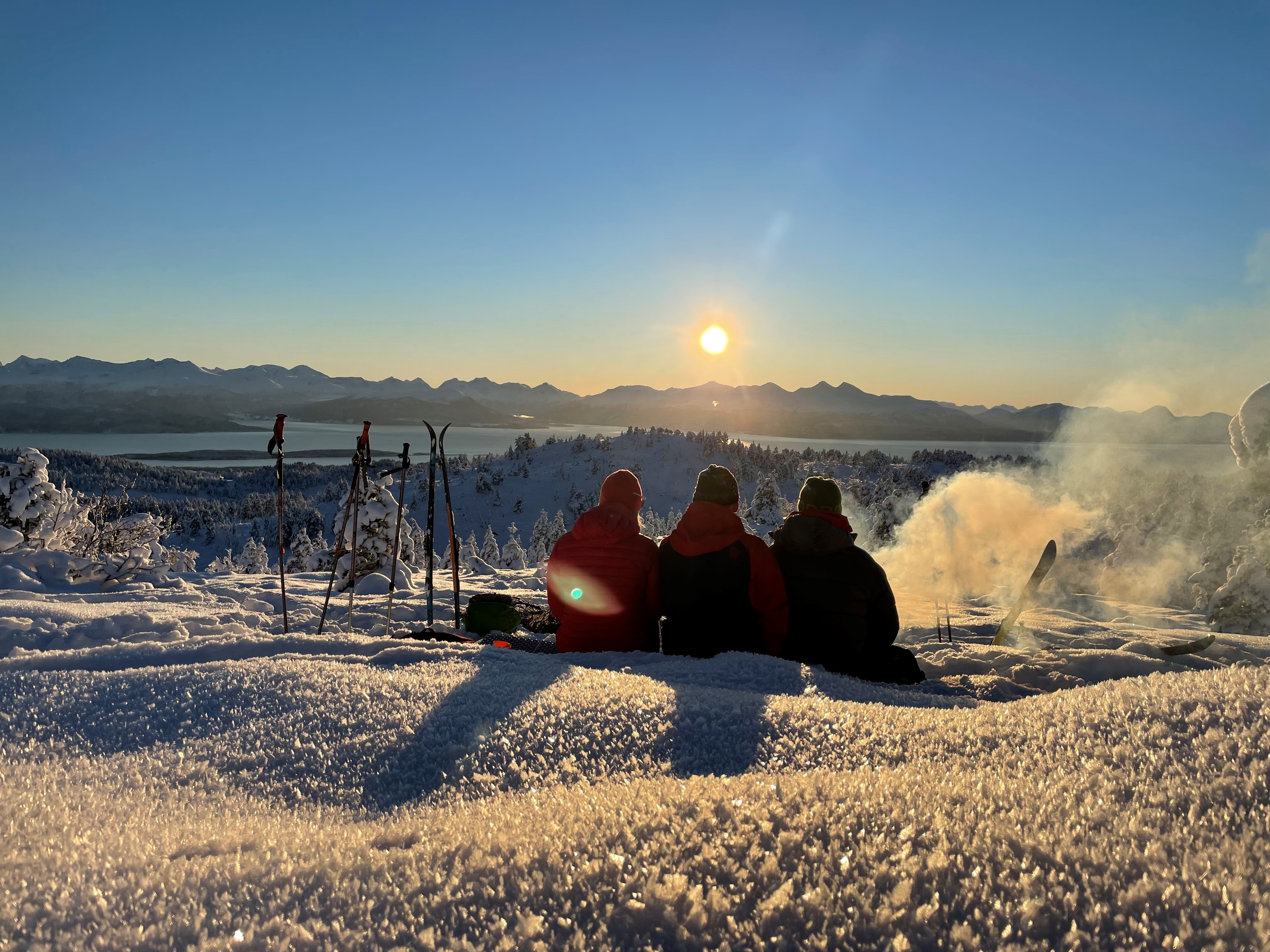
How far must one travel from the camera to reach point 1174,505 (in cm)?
3581

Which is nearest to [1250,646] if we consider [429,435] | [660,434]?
[429,435]

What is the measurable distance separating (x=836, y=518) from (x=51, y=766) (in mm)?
4643

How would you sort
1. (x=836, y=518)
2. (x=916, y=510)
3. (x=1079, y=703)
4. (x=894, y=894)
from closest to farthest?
(x=894, y=894), (x=1079, y=703), (x=836, y=518), (x=916, y=510)

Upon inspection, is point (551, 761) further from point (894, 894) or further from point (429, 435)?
point (429, 435)

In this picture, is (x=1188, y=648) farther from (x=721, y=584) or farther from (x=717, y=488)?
(x=717, y=488)

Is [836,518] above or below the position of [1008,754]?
above

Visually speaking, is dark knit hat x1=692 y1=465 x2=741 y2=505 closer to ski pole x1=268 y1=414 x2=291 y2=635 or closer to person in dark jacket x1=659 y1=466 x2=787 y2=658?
person in dark jacket x1=659 y1=466 x2=787 y2=658

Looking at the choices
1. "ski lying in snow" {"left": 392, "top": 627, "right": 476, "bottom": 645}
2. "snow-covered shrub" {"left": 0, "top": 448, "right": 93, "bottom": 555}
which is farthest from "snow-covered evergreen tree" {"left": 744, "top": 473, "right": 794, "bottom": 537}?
"ski lying in snow" {"left": 392, "top": 627, "right": 476, "bottom": 645}

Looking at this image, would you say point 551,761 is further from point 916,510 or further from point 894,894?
point 916,510

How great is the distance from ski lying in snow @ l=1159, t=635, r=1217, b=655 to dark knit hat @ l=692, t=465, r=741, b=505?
465 cm

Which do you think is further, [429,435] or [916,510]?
[916,510]

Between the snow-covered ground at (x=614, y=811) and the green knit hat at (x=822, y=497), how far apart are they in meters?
1.52

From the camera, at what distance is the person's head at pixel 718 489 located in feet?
16.8

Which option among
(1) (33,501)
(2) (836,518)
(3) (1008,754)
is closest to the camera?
(3) (1008,754)
